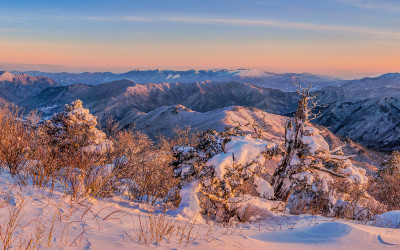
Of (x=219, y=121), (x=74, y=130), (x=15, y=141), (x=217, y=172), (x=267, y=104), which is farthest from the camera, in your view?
(x=267, y=104)

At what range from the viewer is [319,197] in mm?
9016

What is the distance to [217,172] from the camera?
5477 millimetres

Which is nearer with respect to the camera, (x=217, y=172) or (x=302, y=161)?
(x=217, y=172)

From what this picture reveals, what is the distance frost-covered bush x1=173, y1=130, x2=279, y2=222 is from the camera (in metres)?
5.51

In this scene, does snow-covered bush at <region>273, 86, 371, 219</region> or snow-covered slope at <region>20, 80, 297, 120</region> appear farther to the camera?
snow-covered slope at <region>20, 80, 297, 120</region>

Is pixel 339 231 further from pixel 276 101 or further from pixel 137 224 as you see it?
pixel 276 101

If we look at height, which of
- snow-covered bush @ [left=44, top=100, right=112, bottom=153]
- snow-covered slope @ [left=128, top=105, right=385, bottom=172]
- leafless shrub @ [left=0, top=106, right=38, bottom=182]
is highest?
leafless shrub @ [left=0, top=106, right=38, bottom=182]

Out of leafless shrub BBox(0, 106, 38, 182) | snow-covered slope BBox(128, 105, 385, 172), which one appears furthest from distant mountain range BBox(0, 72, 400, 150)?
leafless shrub BBox(0, 106, 38, 182)

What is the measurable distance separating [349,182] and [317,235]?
8463 millimetres

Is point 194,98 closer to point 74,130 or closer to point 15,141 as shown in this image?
point 74,130

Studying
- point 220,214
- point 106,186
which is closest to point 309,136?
point 220,214

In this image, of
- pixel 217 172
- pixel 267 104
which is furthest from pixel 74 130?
pixel 267 104

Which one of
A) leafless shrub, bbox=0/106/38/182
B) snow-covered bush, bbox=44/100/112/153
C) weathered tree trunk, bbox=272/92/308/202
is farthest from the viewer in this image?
snow-covered bush, bbox=44/100/112/153

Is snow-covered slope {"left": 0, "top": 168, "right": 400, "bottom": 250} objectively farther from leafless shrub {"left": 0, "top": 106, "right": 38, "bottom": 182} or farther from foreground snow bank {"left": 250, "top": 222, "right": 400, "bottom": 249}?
leafless shrub {"left": 0, "top": 106, "right": 38, "bottom": 182}
